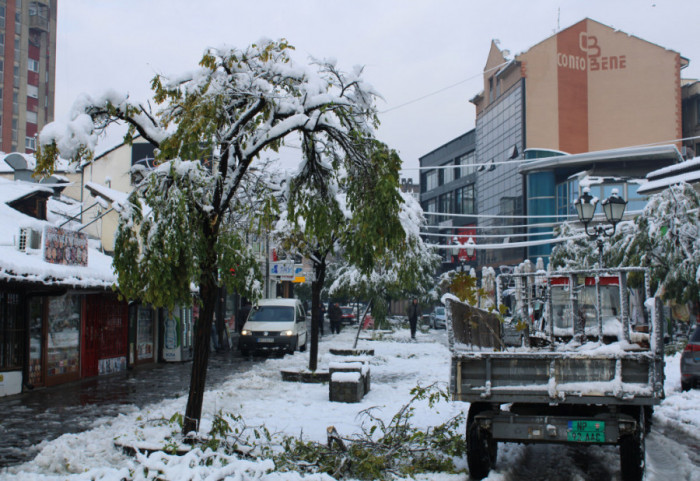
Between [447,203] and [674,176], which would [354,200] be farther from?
[447,203]

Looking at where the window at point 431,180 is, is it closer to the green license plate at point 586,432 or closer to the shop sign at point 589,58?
the shop sign at point 589,58

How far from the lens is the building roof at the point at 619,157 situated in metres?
41.0

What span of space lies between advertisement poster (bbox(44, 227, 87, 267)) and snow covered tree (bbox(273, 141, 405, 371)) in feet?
23.8

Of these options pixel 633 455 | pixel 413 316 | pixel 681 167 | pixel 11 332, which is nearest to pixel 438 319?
pixel 413 316

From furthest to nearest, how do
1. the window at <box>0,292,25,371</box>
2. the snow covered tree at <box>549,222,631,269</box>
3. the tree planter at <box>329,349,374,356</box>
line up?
the snow covered tree at <box>549,222,631,269</box>, the tree planter at <box>329,349,374,356</box>, the window at <box>0,292,25,371</box>

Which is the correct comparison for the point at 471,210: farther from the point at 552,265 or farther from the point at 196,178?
the point at 196,178

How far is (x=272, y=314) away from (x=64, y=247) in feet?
33.9

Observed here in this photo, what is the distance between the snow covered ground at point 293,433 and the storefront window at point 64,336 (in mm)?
4081


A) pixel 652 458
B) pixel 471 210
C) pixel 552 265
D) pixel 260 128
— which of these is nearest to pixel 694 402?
pixel 652 458

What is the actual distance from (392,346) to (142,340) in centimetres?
1103

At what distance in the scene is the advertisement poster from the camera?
13734mm

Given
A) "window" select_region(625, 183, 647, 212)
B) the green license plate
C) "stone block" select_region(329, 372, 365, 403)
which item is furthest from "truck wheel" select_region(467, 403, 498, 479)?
"window" select_region(625, 183, 647, 212)

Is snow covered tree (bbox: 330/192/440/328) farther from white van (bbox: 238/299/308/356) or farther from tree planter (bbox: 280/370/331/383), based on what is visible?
white van (bbox: 238/299/308/356)

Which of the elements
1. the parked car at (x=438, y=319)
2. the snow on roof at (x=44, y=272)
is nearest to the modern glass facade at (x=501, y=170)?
the parked car at (x=438, y=319)
